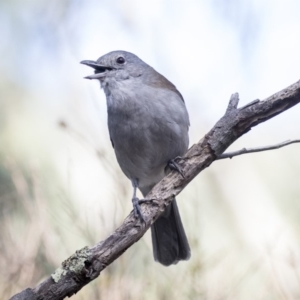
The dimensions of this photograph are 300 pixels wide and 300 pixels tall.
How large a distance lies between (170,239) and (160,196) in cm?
122

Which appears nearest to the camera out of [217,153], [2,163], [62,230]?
[217,153]

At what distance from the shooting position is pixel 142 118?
Result: 11.8 feet

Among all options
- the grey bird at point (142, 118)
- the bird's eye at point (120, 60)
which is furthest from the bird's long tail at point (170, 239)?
the bird's eye at point (120, 60)

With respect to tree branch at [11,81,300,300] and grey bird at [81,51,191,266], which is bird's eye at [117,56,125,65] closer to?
grey bird at [81,51,191,266]

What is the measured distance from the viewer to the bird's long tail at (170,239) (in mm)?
3986

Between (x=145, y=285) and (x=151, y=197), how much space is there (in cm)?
161

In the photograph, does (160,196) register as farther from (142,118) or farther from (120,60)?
(120,60)

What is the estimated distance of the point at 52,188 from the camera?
5.28 m

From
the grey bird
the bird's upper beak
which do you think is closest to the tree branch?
the grey bird

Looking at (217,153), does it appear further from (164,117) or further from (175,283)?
(175,283)

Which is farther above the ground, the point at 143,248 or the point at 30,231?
the point at 30,231

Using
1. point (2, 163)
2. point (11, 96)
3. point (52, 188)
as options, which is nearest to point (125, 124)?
point (52, 188)

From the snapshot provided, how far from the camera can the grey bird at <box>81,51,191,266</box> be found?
11.8ft

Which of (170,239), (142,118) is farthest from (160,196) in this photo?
(170,239)
